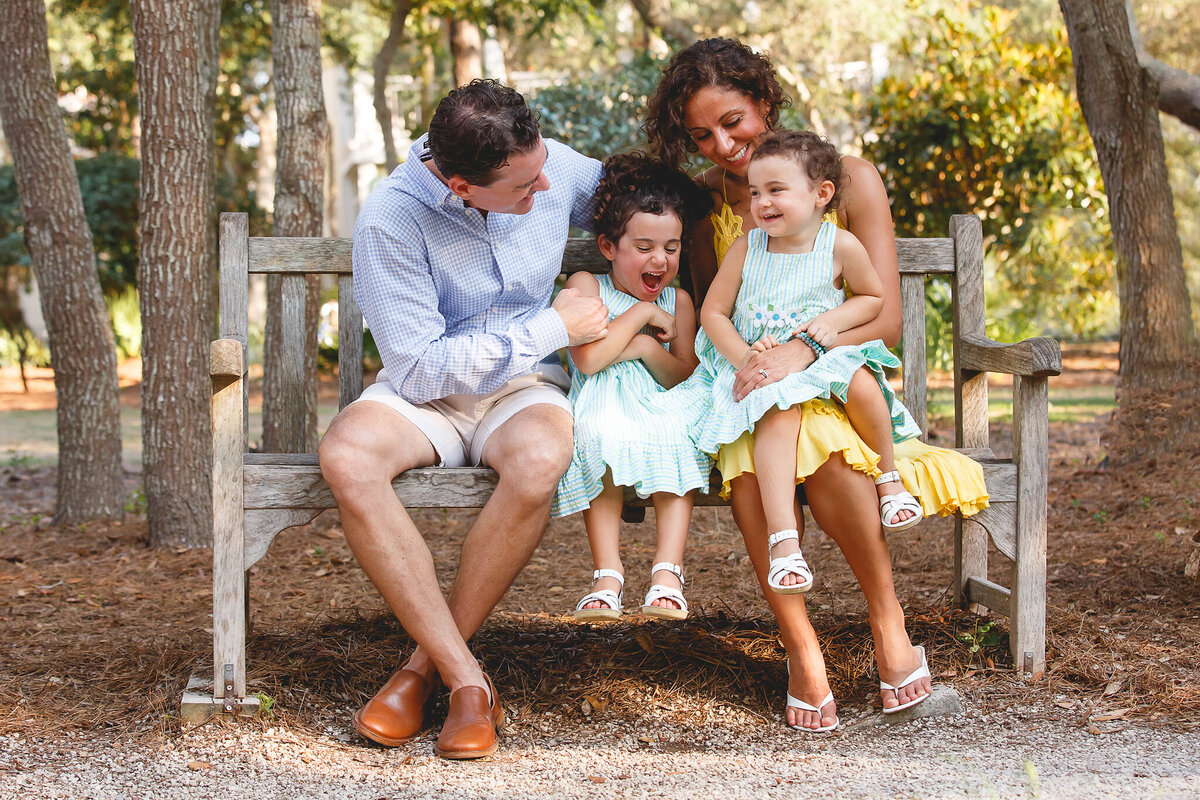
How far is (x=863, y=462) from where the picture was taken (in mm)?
2643

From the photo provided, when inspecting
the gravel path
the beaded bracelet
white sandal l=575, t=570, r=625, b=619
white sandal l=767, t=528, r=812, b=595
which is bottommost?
the gravel path

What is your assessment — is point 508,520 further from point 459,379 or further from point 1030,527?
point 1030,527

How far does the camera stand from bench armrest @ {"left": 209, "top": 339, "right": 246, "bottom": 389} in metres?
2.66

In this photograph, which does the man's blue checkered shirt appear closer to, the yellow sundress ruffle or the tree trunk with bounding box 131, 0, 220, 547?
the yellow sundress ruffle

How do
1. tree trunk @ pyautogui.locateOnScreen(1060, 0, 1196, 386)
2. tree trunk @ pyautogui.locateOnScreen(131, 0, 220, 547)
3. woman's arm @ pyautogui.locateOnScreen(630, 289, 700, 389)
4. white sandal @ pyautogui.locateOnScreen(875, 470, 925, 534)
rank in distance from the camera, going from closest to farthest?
white sandal @ pyautogui.locateOnScreen(875, 470, 925, 534) → woman's arm @ pyautogui.locateOnScreen(630, 289, 700, 389) → tree trunk @ pyautogui.locateOnScreen(131, 0, 220, 547) → tree trunk @ pyautogui.locateOnScreen(1060, 0, 1196, 386)

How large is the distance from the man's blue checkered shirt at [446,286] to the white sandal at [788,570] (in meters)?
0.75

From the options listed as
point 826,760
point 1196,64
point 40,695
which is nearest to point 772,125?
point 826,760

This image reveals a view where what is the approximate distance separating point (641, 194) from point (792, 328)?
0.55m

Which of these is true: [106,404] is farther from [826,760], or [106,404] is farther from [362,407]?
[826,760]

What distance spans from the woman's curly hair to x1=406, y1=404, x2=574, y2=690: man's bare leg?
1.00 meters

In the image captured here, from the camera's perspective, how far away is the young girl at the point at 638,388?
8.92ft

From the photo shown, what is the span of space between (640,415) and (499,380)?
0.37m

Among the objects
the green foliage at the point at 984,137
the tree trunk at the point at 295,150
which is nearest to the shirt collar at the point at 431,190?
the tree trunk at the point at 295,150

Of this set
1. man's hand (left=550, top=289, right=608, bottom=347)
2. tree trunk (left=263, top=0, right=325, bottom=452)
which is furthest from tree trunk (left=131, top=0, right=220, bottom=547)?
man's hand (left=550, top=289, right=608, bottom=347)
